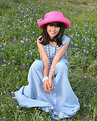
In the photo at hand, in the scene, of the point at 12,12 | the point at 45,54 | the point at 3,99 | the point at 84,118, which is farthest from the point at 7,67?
the point at 12,12

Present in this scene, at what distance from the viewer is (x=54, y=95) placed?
11.3ft

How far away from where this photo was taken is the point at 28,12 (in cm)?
650

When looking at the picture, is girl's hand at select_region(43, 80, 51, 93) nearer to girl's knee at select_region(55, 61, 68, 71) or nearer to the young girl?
the young girl

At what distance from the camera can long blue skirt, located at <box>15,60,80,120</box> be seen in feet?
10.7

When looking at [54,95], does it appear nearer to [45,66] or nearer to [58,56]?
[45,66]

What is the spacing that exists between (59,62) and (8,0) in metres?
4.94

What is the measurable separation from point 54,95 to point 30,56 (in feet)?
4.51

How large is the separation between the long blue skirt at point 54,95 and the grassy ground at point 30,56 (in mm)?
117

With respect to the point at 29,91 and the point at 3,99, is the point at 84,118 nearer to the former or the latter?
the point at 29,91

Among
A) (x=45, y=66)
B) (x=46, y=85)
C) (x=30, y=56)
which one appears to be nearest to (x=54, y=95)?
(x=46, y=85)

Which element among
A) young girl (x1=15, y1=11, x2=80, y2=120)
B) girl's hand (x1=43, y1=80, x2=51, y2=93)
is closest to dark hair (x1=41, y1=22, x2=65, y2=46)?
young girl (x1=15, y1=11, x2=80, y2=120)

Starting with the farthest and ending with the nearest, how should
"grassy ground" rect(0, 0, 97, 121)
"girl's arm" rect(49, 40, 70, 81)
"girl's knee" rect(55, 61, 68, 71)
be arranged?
1. "grassy ground" rect(0, 0, 97, 121)
2. "girl's arm" rect(49, 40, 70, 81)
3. "girl's knee" rect(55, 61, 68, 71)

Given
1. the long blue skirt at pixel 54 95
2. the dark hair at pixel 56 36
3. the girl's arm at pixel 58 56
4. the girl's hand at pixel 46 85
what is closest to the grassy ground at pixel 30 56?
the long blue skirt at pixel 54 95

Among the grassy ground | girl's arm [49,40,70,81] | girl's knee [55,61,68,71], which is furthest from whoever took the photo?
the grassy ground
